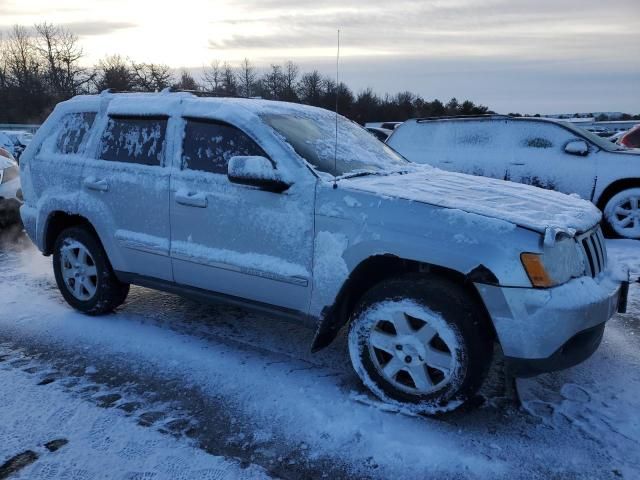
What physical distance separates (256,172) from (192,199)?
27.4 inches

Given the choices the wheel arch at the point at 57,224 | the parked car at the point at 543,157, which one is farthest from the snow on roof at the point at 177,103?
the parked car at the point at 543,157

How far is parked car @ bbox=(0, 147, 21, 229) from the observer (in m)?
7.51

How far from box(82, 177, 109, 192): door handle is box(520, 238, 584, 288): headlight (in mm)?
3049

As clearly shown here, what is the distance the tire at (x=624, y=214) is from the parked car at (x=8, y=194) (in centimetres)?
827

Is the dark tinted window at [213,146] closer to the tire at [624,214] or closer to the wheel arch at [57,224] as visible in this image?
the wheel arch at [57,224]

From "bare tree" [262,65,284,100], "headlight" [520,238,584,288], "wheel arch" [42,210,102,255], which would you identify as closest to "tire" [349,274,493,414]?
"headlight" [520,238,584,288]

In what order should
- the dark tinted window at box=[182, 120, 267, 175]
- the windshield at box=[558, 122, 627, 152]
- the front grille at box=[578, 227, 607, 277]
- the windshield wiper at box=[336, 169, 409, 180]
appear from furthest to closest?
1. the windshield at box=[558, 122, 627, 152]
2. the dark tinted window at box=[182, 120, 267, 175]
3. the windshield wiper at box=[336, 169, 409, 180]
4. the front grille at box=[578, 227, 607, 277]

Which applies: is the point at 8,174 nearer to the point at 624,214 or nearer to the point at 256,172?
the point at 256,172

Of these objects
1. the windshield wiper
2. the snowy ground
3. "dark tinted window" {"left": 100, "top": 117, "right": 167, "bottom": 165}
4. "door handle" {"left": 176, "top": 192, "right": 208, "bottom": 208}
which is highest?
"dark tinted window" {"left": 100, "top": 117, "right": 167, "bottom": 165}

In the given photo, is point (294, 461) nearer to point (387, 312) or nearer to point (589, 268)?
point (387, 312)

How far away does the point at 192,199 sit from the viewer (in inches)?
146

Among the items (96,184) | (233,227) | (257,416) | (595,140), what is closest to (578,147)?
(595,140)

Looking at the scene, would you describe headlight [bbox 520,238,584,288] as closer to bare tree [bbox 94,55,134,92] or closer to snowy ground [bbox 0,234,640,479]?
snowy ground [bbox 0,234,640,479]

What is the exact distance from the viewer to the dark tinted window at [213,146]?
3.60m
